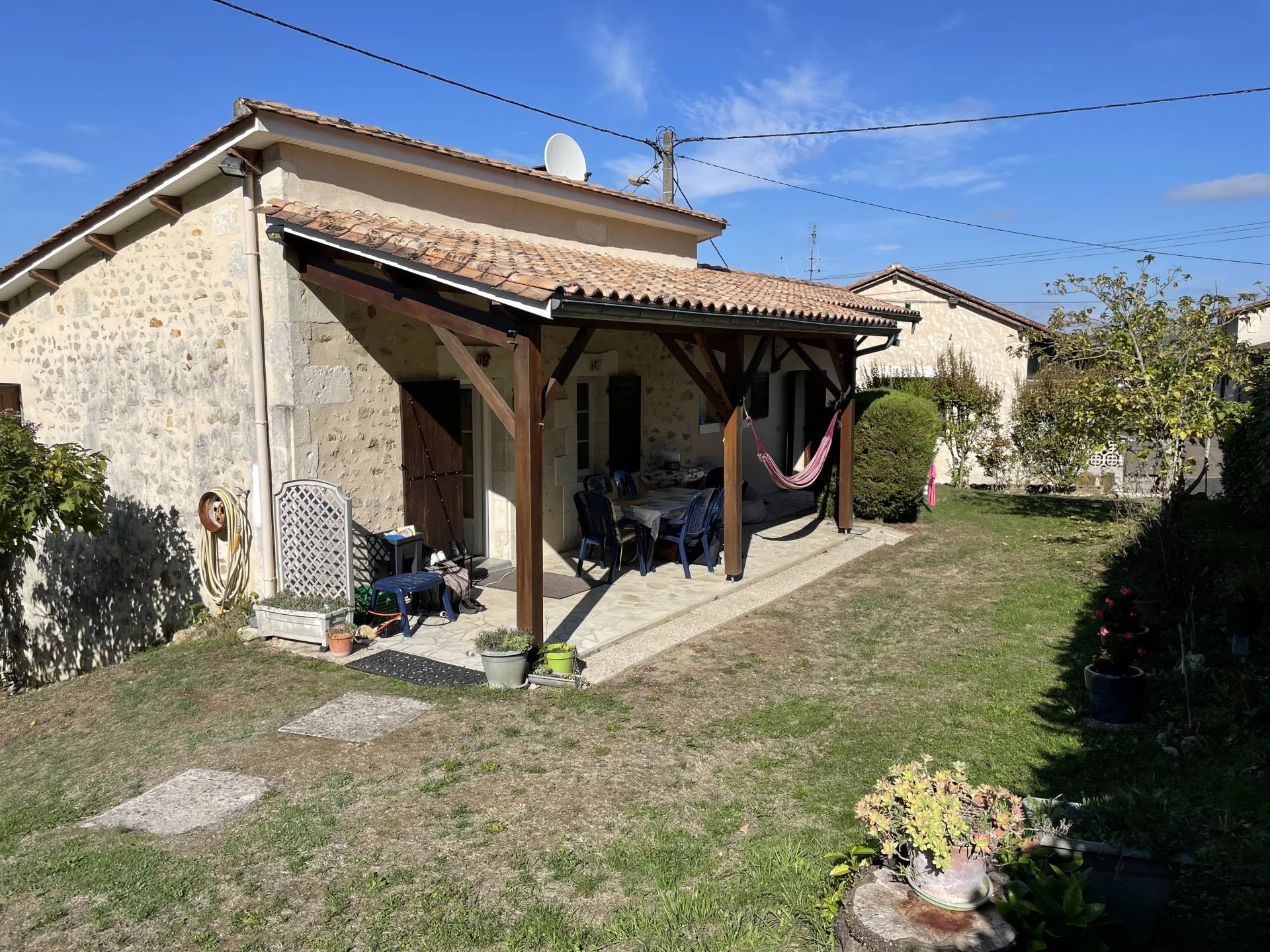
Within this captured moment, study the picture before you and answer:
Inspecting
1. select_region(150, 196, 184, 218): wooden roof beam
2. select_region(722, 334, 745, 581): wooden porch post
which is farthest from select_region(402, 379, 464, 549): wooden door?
select_region(722, 334, 745, 581): wooden porch post

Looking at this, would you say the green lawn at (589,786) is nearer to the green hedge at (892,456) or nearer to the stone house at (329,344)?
the stone house at (329,344)

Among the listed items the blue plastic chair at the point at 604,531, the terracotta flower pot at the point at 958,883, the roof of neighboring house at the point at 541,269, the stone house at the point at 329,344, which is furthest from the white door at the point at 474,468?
the terracotta flower pot at the point at 958,883

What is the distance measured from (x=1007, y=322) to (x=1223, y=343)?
6.92 m

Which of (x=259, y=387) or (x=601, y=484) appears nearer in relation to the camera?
(x=259, y=387)

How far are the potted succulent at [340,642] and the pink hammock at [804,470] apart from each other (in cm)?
455

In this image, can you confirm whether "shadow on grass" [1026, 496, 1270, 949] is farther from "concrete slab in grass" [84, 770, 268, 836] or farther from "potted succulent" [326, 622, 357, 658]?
"potted succulent" [326, 622, 357, 658]

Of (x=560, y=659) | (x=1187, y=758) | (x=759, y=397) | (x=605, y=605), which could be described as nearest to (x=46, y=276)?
(x=605, y=605)

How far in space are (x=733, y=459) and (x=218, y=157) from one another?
5.28 metres

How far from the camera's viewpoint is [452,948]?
3.24m

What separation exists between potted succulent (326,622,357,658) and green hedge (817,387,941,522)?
750 cm

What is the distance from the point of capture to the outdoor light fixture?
672 cm

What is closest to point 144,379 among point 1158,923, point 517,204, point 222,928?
point 517,204

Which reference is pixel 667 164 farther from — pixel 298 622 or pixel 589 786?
pixel 589 786

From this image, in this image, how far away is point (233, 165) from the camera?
22.1 ft
